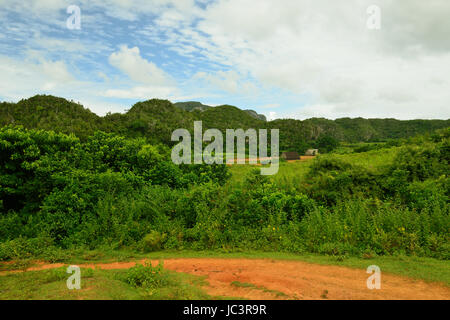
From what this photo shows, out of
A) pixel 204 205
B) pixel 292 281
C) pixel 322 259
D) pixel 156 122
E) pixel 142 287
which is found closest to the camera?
pixel 142 287

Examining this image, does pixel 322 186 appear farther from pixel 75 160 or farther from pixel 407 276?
pixel 75 160

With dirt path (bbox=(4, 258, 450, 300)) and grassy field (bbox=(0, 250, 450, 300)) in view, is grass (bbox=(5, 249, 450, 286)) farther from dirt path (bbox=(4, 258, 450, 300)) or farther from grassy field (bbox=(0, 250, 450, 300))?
dirt path (bbox=(4, 258, 450, 300))

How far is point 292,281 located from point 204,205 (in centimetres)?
358

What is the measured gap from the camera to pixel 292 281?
4043 millimetres

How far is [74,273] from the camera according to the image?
4164 mm

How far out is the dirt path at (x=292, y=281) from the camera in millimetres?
3596

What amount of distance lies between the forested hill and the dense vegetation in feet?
37.6

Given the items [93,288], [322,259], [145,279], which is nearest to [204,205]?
[322,259]

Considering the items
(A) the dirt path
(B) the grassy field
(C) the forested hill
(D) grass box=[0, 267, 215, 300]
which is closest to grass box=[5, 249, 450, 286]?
(B) the grassy field

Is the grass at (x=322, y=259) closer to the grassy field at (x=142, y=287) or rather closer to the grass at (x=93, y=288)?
the grassy field at (x=142, y=287)

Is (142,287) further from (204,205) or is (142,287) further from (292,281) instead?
(204,205)

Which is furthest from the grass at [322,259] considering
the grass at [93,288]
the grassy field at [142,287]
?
the grass at [93,288]
